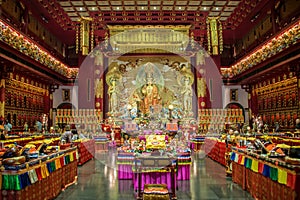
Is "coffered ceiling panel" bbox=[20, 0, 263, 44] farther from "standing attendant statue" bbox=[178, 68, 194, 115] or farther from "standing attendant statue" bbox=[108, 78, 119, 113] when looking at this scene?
"standing attendant statue" bbox=[108, 78, 119, 113]

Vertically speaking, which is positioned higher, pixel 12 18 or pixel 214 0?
pixel 214 0

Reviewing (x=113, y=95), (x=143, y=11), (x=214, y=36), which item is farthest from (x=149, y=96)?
(x=214, y=36)

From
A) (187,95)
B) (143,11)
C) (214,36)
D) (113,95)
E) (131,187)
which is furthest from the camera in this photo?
(187,95)

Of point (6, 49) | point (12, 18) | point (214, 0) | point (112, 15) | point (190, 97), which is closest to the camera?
point (6, 49)

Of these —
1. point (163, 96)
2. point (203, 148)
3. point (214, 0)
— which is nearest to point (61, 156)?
point (203, 148)

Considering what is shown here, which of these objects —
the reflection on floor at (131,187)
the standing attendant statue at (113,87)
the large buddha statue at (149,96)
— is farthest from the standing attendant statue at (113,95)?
the reflection on floor at (131,187)

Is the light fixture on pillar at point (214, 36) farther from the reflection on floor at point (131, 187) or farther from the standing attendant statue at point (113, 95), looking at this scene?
the standing attendant statue at point (113, 95)

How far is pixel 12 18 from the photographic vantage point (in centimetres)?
1126

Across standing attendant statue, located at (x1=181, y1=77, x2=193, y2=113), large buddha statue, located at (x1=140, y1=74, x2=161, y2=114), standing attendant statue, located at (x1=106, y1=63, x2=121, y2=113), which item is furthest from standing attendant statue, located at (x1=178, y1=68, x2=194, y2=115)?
standing attendant statue, located at (x1=106, y1=63, x2=121, y2=113)

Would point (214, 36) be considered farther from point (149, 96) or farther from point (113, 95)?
point (113, 95)

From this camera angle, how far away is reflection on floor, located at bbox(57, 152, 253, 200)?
15.0 feet

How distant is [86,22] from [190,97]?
7162 millimetres

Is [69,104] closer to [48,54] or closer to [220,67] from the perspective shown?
[48,54]

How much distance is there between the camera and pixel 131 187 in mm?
5270
